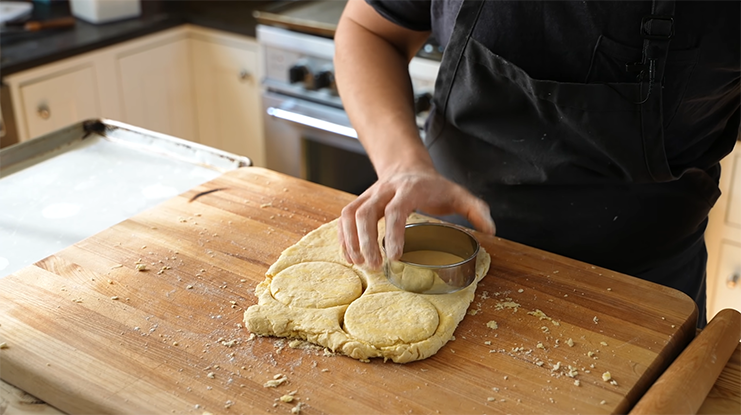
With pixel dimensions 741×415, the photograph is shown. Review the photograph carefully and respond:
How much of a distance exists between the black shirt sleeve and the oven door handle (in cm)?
89

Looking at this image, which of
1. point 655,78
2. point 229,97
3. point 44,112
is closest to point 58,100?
point 44,112

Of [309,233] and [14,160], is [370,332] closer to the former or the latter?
[309,233]

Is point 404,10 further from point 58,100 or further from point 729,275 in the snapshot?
point 58,100

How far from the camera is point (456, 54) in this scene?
1.04m

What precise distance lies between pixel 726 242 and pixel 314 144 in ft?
3.87

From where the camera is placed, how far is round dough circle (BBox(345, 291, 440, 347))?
2.59 ft

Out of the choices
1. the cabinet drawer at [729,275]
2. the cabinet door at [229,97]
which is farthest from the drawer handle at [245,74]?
the cabinet drawer at [729,275]

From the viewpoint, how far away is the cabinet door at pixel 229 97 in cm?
239

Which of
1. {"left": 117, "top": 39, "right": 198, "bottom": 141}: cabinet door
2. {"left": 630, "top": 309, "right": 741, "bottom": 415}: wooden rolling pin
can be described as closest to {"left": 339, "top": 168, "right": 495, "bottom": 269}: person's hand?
{"left": 630, "top": 309, "right": 741, "bottom": 415}: wooden rolling pin

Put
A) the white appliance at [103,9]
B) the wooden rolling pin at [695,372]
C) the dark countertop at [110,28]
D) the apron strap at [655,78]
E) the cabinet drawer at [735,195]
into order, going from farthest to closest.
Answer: the white appliance at [103,9] → the dark countertop at [110,28] → the cabinet drawer at [735,195] → the apron strap at [655,78] → the wooden rolling pin at [695,372]

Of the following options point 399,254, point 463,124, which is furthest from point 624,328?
point 463,124

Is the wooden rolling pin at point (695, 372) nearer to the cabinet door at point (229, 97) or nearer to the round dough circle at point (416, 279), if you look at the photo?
the round dough circle at point (416, 279)

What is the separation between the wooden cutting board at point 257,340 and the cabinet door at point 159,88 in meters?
1.46

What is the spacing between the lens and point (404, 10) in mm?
1105
